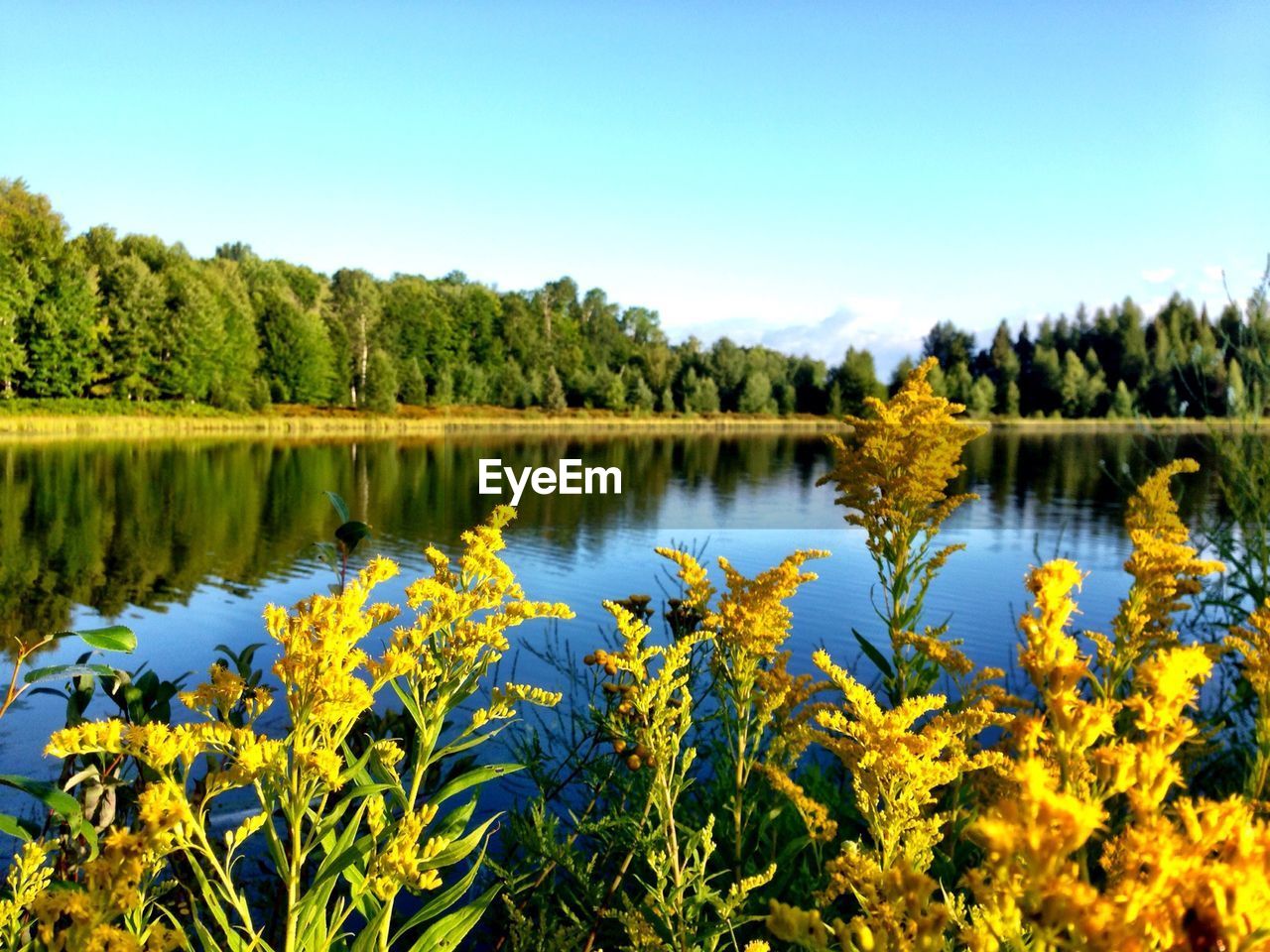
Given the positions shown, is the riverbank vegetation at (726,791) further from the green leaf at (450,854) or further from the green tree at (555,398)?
the green tree at (555,398)

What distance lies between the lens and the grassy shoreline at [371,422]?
149 feet

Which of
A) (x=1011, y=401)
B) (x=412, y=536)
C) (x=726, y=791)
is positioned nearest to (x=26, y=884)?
(x=726, y=791)

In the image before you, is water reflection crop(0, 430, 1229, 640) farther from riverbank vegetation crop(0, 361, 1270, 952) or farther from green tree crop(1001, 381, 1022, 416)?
green tree crop(1001, 381, 1022, 416)

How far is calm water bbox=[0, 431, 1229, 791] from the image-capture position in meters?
11.7

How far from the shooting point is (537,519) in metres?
22.8

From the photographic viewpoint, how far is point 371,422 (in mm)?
60812

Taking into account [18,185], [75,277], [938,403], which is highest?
[18,185]

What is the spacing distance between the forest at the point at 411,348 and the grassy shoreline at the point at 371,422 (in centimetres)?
147

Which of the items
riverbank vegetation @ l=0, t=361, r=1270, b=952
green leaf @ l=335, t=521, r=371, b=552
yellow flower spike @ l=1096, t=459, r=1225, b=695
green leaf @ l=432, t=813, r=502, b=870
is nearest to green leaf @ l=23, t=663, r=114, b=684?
riverbank vegetation @ l=0, t=361, r=1270, b=952

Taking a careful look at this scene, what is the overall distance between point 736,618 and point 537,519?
20.2m

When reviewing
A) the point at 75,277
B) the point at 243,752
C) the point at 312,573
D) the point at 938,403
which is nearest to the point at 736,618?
the point at 243,752

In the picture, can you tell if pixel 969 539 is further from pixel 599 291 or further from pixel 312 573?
pixel 599 291

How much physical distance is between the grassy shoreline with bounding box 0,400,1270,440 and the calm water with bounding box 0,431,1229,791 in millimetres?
7077

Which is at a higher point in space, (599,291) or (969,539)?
(599,291)
